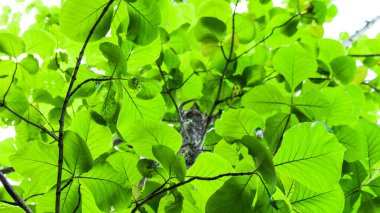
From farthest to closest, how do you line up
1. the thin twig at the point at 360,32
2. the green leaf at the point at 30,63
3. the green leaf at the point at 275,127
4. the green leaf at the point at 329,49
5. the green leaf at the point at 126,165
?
the thin twig at the point at 360,32
the green leaf at the point at 329,49
the green leaf at the point at 30,63
the green leaf at the point at 275,127
the green leaf at the point at 126,165

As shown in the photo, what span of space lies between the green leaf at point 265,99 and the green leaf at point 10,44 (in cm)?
66

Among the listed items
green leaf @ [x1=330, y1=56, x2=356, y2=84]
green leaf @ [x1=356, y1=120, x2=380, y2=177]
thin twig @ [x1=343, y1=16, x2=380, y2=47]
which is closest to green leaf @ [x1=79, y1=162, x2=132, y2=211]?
green leaf @ [x1=356, y1=120, x2=380, y2=177]

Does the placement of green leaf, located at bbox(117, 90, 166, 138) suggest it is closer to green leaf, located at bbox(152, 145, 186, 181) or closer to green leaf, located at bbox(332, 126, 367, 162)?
green leaf, located at bbox(152, 145, 186, 181)

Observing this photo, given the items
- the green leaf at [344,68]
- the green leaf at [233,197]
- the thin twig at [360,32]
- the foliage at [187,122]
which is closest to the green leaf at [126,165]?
the foliage at [187,122]

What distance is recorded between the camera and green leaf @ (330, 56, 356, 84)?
1.16m

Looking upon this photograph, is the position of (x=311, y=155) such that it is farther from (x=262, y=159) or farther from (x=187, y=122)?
(x=187, y=122)

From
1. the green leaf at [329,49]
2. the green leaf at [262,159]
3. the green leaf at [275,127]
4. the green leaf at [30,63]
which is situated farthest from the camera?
the green leaf at [329,49]

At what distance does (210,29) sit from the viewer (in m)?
1.01

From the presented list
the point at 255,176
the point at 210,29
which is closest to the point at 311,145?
the point at 255,176

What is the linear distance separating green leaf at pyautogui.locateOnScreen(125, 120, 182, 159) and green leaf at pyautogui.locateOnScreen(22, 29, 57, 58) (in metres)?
0.65

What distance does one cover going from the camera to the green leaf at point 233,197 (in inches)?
21.9

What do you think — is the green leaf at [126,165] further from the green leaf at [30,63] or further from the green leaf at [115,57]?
the green leaf at [30,63]

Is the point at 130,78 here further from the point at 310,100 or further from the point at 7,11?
the point at 7,11

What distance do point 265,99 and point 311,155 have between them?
362 mm
